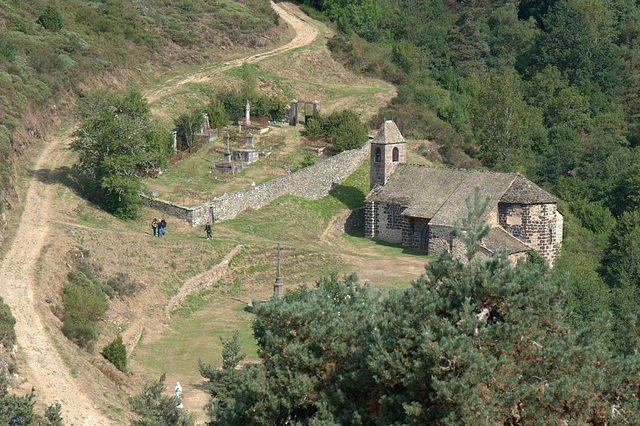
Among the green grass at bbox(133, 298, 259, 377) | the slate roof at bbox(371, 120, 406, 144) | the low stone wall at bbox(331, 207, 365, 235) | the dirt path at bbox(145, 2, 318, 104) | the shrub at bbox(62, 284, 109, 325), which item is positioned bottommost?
the low stone wall at bbox(331, 207, 365, 235)

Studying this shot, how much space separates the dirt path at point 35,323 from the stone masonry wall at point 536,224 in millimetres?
28846

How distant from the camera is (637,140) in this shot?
8819 centimetres

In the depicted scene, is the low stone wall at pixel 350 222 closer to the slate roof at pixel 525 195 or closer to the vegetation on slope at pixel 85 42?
the slate roof at pixel 525 195

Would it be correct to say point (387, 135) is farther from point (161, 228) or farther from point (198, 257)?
point (161, 228)

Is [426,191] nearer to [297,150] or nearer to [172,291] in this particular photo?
[297,150]

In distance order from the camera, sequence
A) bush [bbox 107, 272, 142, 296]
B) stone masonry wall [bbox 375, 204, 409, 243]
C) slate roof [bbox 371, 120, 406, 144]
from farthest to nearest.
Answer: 1. slate roof [bbox 371, 120, 406, 144]
2. stone masonry wall [bbox 375, 204, 409, 243]
3. bush [bbox 107, 272, 142, 296]

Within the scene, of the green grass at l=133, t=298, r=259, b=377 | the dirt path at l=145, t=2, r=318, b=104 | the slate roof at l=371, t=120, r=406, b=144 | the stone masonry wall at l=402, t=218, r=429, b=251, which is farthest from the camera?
the dirt path at l=145, t=2, r=318, b=104

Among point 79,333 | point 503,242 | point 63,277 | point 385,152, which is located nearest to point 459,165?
point 385,152

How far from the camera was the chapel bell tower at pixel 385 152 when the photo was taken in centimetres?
5409

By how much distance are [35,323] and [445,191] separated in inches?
1204

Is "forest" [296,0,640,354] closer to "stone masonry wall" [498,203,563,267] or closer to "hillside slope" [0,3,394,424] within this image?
"stone masonry wall" [498,203,563,267]

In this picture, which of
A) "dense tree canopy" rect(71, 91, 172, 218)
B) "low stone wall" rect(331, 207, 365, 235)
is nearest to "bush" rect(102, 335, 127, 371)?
"dense tree canopy" rect(71, 91, 172, 218)

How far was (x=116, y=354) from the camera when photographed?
29.7 m

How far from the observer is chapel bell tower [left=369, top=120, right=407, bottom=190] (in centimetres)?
5409
